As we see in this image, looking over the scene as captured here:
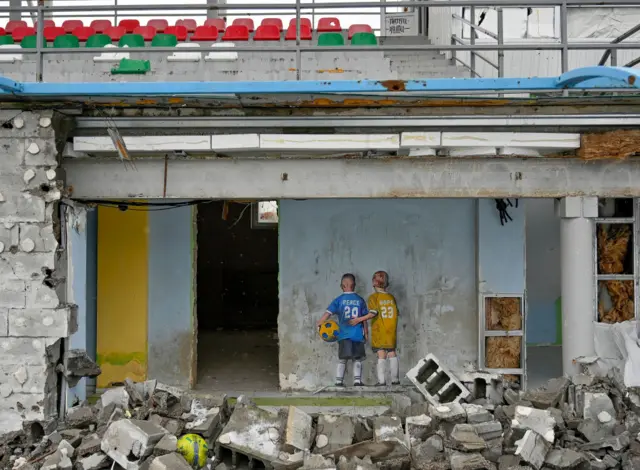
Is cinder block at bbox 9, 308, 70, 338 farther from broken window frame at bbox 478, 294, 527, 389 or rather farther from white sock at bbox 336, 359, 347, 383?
broken window frame at bbox 478, 294, 527, 389

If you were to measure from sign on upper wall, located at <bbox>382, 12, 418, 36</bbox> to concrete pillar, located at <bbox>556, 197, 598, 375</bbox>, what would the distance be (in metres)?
6.14

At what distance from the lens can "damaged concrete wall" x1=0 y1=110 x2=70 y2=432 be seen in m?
6.60

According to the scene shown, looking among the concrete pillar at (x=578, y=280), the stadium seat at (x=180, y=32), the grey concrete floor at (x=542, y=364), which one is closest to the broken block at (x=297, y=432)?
the concrete pillar at (x=578, y=280)

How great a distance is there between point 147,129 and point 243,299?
9.99 metres

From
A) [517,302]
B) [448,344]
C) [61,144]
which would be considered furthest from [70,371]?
[517,302]

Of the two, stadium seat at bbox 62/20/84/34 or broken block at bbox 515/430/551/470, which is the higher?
stadium seat at bbox 62/20/84/34

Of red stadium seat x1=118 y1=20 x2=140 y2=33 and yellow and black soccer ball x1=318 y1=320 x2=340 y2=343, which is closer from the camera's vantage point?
yellow and black soccer ball x1=318 y1=320 x2=340 y2=343

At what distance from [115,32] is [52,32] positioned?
120 cm

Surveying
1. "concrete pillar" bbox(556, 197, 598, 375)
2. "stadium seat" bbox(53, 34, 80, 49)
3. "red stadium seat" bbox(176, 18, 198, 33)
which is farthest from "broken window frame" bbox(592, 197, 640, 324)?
"stadium seat" bbox(53, 34, 80, 49)

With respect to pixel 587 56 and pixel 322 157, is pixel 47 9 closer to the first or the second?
pixel 322 157

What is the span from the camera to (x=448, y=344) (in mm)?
9773

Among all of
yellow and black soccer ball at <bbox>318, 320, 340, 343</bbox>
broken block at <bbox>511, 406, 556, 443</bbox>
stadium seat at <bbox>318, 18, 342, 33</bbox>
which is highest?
stadium seat at <bbox>318, 18, 342, 33</bbox>

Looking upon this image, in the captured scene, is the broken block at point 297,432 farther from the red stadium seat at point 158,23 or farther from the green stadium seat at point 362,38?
the red stadium seat at point 158,23

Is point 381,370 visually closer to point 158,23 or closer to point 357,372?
point 357,372
